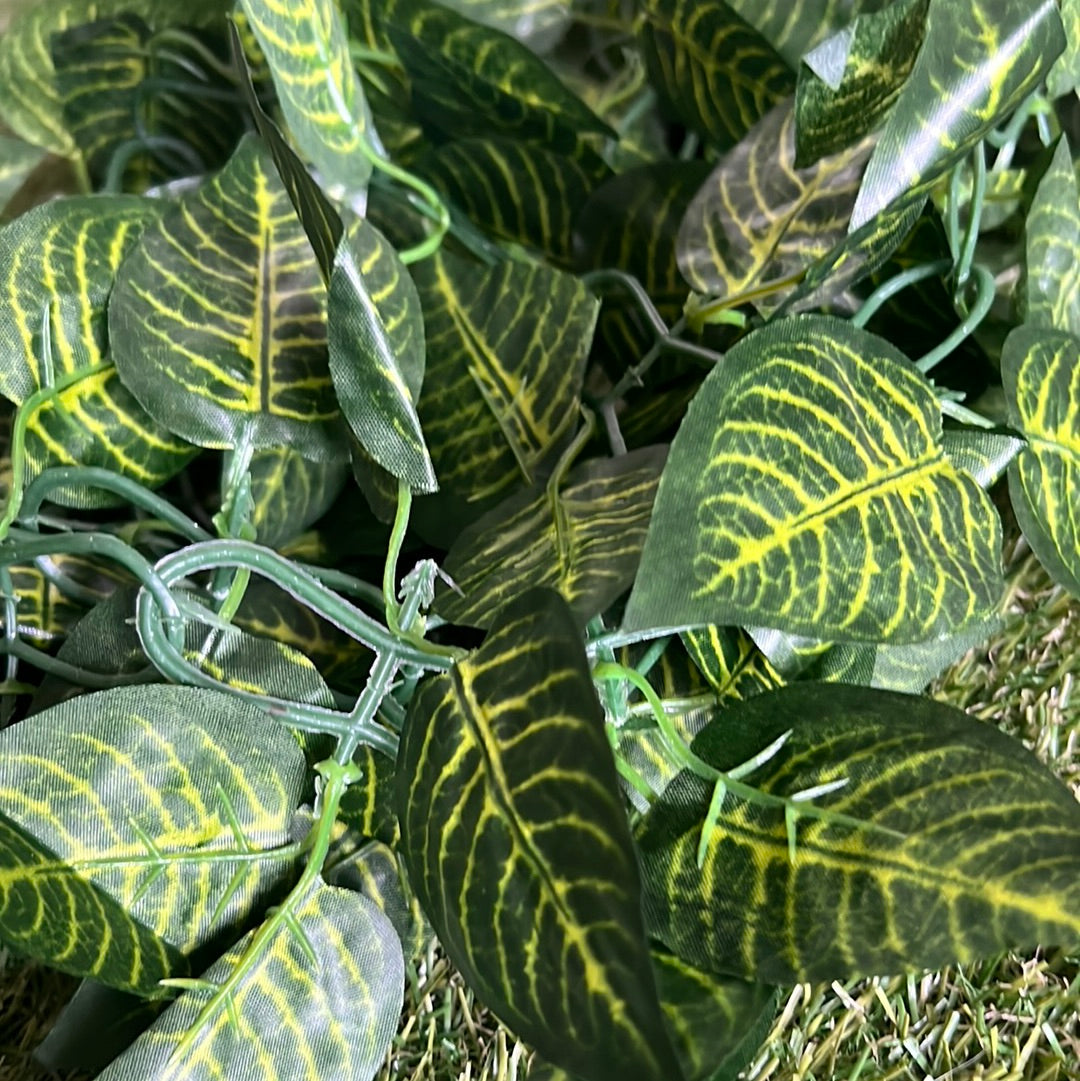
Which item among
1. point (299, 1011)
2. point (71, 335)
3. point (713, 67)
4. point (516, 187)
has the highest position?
point (713, 67)

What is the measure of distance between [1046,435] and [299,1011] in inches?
16.3

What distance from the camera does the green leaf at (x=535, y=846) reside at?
0.28 metres

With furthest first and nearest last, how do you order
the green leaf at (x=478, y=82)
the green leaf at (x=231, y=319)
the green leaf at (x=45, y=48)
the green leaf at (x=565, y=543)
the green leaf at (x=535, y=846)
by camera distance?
the green leaf at (x=45, y=48) < the green leaf at (x=478, y=82) < the green leaf at (x=231, y=319) < the green leaf at (x=565, y=543) < the green leaf at (x=535, y=846)

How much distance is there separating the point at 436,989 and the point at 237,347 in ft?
1.09

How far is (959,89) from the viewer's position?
1.38 feet

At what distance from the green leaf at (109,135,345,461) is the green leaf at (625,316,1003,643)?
0.78 feet

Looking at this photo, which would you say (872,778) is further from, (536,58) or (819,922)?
(536,58)

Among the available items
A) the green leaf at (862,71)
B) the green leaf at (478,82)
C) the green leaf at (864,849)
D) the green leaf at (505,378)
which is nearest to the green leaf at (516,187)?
the green leaf at (478,82)

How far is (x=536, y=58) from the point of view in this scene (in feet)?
2.00

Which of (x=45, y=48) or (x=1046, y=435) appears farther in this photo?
(x=45, y=48)

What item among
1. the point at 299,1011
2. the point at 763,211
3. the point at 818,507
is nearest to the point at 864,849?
the point at 818,507

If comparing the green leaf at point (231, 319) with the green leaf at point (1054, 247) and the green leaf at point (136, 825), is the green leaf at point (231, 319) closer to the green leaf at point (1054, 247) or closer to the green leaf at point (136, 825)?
the green leaf at point (136, 825)

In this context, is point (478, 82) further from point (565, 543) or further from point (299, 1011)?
point (299, 1011)

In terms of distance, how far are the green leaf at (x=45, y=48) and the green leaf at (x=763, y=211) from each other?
398 millimetres
